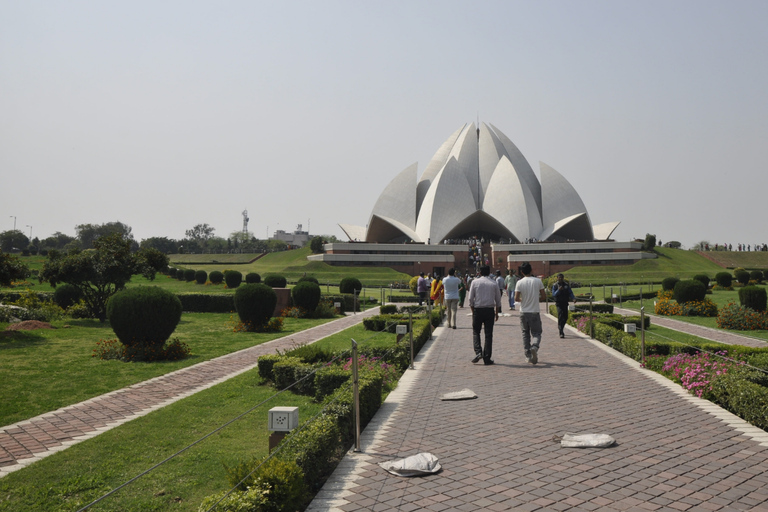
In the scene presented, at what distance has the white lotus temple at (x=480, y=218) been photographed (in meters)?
48.2

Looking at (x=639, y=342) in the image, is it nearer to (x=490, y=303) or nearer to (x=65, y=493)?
(x=490, y=303)

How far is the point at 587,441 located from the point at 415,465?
137 centimetres

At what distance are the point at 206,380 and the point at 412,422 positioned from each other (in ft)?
12.2

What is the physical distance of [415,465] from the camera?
3.81 metres

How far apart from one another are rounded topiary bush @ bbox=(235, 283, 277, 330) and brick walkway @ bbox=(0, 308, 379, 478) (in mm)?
4027

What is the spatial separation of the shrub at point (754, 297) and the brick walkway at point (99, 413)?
39.9 ft

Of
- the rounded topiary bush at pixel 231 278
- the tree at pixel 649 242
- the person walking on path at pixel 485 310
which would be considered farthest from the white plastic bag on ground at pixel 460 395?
the tree at pixel 649 242

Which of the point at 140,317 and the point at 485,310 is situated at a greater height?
the point at 485,310

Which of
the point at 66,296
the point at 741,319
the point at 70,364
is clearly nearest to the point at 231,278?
the point at 66,296

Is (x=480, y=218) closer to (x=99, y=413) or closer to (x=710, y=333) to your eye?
(x=710, y=333)

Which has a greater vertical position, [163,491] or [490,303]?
[490,303]

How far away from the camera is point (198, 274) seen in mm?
34656

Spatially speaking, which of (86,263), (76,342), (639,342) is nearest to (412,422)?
(639,342)

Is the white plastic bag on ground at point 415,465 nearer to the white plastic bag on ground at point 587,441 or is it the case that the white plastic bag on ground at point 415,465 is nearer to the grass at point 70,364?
the white plastic bag on ground at point 587,441
